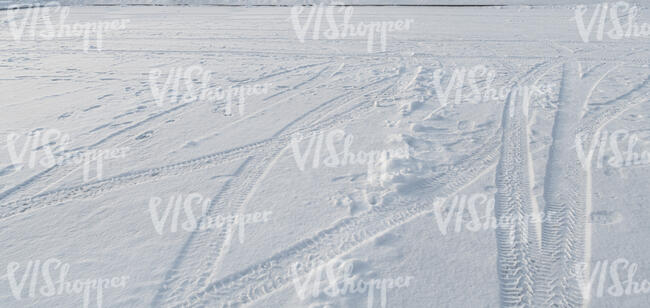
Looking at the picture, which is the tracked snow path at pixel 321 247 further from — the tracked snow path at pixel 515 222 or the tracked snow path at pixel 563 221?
the tracked snow path at pixel 563 221

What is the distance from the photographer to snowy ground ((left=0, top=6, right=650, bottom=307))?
2770mm

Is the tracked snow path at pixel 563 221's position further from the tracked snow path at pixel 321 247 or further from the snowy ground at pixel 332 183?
the tracked snow path at pixel 321 247

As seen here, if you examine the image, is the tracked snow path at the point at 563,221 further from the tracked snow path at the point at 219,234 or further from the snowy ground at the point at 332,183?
the tracked snow path at the point at 219,234

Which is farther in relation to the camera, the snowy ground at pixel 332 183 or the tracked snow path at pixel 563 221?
the snowy ground at pixel 332 183

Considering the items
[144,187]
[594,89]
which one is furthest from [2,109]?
[594,89]

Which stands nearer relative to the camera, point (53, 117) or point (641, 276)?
point (641, 276)

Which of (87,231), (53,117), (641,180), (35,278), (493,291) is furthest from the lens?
(53,117)

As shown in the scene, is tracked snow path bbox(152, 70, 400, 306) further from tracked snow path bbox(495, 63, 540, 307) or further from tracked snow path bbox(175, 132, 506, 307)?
tracked snow path bbox(495, 63, 540, 307)

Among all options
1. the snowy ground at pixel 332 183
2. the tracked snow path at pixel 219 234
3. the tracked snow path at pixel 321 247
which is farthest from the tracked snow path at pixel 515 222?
the tracked snow path at pixel 219 234

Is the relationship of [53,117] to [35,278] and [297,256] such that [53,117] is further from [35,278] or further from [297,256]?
[297,256]

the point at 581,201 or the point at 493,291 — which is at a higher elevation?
the point at 581,201

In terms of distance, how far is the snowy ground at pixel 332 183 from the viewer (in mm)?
2770

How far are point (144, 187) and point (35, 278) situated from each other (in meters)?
1.25

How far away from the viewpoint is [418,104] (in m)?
5.72
